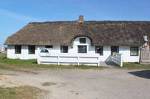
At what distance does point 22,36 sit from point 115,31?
1277cm

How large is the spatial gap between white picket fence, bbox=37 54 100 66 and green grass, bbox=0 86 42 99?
19509mm

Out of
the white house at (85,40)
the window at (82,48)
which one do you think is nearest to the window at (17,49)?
the white house at (85,40)

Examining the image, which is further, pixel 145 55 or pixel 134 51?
pixel 134 51

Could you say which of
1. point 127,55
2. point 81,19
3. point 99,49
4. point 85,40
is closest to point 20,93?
point 85,40

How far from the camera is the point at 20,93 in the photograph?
48.6 ft

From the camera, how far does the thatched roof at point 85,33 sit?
1845 inches

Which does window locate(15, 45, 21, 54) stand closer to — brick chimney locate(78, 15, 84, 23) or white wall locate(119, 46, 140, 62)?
brick chimney locate(78, 15, 84, 23)

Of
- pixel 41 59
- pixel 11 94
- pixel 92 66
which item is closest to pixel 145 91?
pixel 11 94

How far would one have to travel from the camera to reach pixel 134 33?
48.1m

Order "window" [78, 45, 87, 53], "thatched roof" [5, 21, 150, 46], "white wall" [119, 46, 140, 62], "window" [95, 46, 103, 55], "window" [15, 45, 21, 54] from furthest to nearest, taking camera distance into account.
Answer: "window" [15, 45, 21, 54] < "window" [78, 45, 87, 53] < "window" [95, 46, 103, 55] < "thatched roof" [5, 21, 150, 46] < "white wall" [119, 46, 140, 62]

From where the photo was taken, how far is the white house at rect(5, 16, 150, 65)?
4656cm

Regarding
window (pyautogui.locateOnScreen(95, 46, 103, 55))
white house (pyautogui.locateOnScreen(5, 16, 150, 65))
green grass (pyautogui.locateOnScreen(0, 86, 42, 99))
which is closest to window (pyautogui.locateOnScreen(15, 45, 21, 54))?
white house (pyautogui.locateOnScreen(5, 16, 150, 65))

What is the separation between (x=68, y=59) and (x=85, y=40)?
11.5 m

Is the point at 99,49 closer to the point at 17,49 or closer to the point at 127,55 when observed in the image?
the point at 127,55
